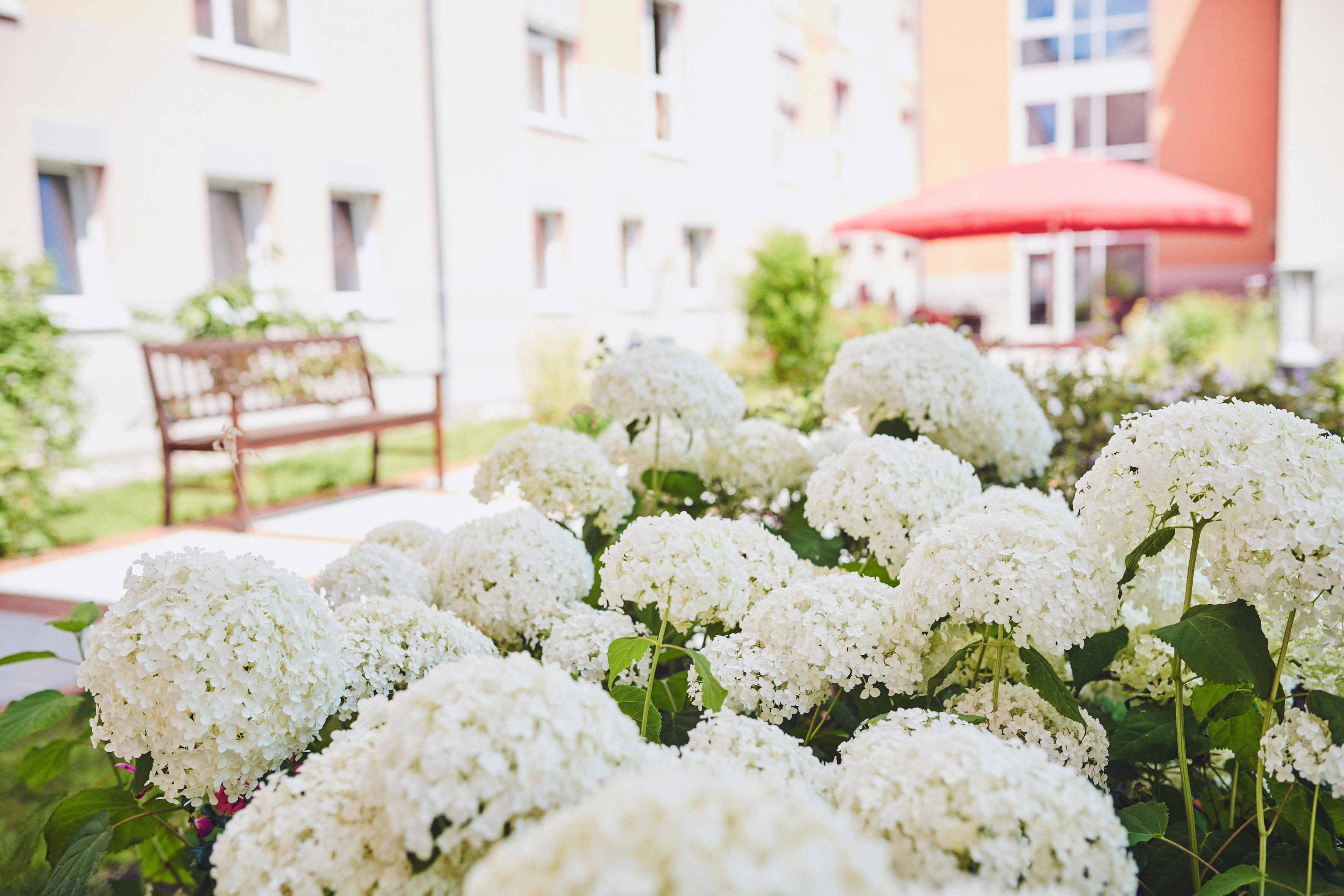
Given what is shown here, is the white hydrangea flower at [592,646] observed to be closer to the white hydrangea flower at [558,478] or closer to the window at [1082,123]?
the white hydrangea flower at [558,478]

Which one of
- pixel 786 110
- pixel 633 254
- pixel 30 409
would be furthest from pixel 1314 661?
pixel 786 110

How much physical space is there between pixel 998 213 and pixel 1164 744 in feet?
22.2

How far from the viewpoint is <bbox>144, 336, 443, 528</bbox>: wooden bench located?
6.05 metres

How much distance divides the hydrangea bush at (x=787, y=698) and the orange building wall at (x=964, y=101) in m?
21.8

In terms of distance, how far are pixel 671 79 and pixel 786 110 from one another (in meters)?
3.60

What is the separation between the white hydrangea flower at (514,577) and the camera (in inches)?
59.2

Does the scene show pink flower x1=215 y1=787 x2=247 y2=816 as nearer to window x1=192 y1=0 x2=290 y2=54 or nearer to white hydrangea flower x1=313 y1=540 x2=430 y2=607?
white hydrangea flower x1=313 y1=540 x2=430 y2=607

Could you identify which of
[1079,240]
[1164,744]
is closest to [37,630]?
[1164,744]

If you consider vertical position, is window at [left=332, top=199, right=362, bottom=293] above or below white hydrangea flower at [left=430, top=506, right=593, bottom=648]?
above

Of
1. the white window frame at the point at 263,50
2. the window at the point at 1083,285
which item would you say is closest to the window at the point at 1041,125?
the window at the point at 1083,285

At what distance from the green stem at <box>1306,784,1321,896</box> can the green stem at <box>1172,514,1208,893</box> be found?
4.1 inches

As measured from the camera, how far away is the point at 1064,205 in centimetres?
720

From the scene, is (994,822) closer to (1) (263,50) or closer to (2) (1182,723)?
(2) (1182,723)

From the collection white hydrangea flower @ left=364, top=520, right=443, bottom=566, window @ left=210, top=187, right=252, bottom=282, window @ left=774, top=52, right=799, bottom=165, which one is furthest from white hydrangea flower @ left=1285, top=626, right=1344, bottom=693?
window @ left=774, top=52, right=799, bottom=165
